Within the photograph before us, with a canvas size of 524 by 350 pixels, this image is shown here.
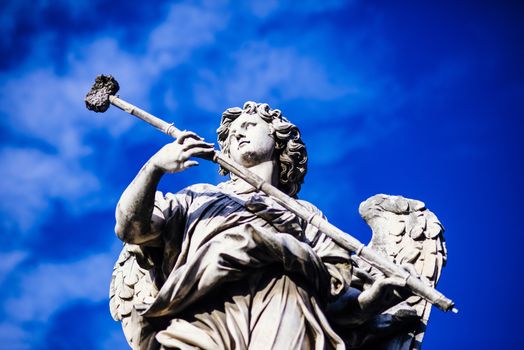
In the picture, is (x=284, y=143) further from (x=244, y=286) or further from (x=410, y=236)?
(x=244, y=286)

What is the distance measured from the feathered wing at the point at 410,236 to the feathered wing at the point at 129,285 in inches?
97.0

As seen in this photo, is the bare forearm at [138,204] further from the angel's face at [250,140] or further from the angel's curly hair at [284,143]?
the angel's curly hair at [284,143]

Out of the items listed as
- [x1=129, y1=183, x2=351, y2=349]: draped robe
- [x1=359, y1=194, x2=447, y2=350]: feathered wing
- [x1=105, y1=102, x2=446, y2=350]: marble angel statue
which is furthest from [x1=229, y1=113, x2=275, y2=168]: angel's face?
[x1=359, y1=194, x2=447, y2=350]: feathered wing

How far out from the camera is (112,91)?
519 inches

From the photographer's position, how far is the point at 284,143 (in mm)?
13977

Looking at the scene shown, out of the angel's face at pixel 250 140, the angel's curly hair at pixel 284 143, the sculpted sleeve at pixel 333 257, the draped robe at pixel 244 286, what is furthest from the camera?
the angel's curly hair at pixel 284 143

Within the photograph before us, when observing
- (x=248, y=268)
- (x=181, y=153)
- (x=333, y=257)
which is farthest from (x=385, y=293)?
(x=181, y=153)

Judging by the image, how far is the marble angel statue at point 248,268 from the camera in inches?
472

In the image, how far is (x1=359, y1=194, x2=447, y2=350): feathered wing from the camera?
44.5ft

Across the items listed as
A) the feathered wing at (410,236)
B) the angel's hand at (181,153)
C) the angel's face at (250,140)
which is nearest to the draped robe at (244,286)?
the angel's hand at (181,153)

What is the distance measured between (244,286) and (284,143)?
224 centimetres

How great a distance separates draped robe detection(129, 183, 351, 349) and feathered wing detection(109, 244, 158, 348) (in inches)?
11.1

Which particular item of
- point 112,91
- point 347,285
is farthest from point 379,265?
point 112,91

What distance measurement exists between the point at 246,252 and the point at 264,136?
207 centimetres
